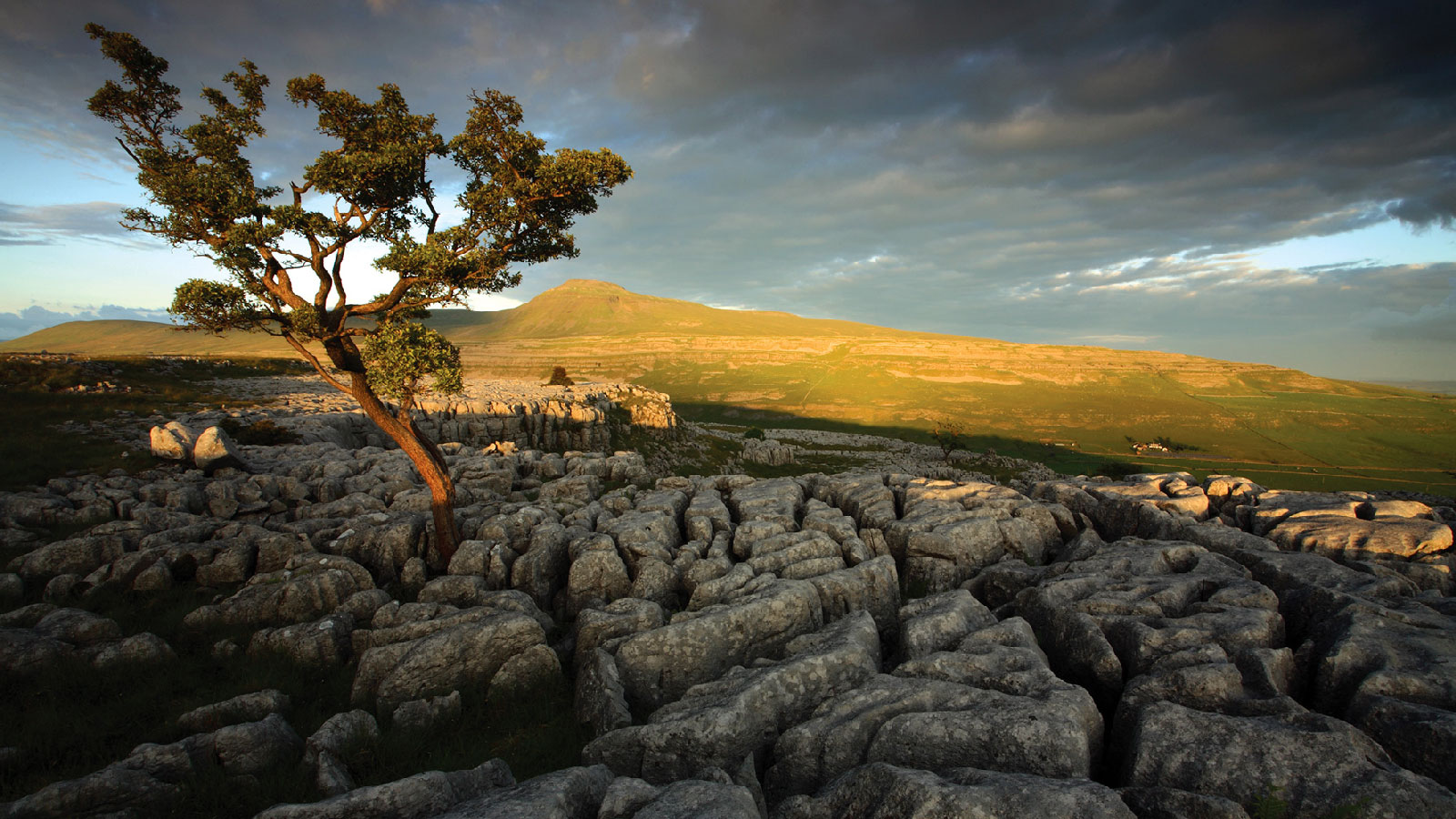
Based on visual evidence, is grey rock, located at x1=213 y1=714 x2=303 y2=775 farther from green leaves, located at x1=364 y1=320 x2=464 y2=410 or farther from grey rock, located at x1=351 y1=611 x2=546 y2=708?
green leaves, located at x1=364 y1=320 x2=464 y2=410

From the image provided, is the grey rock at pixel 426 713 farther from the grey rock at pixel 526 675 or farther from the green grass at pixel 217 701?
A: the grey rock at pixel 526 675

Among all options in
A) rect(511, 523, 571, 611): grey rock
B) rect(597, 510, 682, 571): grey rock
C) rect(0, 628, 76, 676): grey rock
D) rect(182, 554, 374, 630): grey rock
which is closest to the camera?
rect(0, 628, 76, 676): grey rock

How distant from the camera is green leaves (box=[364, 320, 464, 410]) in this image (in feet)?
62.5

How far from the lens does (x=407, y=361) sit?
18.9 meters

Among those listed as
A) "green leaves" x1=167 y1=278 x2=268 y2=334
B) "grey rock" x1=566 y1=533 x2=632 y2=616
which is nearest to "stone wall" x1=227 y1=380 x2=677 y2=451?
"green leaves" x1=167 y1=278 x2=268 y2=334

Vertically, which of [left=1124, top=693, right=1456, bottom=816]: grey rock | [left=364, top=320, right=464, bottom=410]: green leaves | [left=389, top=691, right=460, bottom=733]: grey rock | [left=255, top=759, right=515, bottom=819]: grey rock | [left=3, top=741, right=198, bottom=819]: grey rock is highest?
[left=364, top=320, right=464, bottom=410]: green leaves

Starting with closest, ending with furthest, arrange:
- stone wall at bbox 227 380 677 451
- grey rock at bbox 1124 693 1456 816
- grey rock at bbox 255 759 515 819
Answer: grey rock at bbox 1124 693 1456 816
grey rock at bbox 255 759 515 819
stone wall at bbox 227 380 677 451

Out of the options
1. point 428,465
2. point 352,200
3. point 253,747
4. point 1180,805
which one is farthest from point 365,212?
point 1180,805

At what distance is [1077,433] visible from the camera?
198 m

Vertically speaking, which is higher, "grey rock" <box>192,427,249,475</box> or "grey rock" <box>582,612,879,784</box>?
"grey rock" <box>192,427,249,475</box>

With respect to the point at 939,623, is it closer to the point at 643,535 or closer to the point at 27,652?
the point at 643,535

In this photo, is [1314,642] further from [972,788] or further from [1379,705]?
[972,788]

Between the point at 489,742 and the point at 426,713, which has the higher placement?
the point at 426,713

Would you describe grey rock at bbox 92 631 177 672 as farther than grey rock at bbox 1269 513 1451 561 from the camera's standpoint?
No
